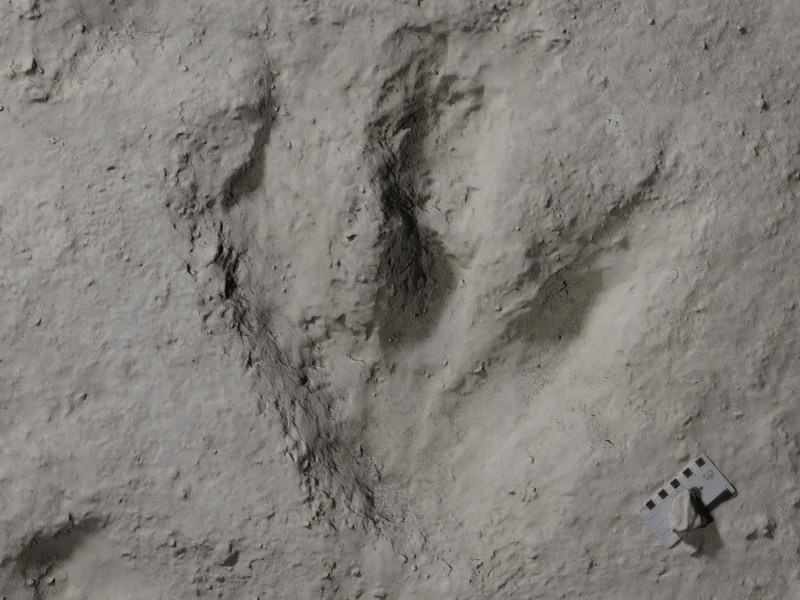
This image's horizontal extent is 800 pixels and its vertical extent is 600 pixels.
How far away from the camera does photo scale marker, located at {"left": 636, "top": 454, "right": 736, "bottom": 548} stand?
1410 mm

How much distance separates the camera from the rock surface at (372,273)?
138cm

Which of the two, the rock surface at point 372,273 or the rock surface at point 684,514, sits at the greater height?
the rock surface at point 372,273

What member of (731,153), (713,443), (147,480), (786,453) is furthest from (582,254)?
(147,480)

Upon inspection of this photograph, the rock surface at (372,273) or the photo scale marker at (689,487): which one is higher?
the rock surface at (372,273)

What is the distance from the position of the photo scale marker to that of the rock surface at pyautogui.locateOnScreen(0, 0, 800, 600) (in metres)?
0.03

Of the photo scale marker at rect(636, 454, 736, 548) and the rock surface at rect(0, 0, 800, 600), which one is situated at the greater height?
the rock surface at rect(0, 0, 800, 600)

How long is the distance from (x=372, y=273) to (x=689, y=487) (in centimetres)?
70

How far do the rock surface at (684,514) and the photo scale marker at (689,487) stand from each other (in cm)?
2

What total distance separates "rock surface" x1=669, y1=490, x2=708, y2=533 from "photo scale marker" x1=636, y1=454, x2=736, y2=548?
2 cm

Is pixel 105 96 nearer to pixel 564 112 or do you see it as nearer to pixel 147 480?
pixel 147 480

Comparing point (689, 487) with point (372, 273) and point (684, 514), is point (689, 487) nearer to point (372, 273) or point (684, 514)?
point (684, 514)

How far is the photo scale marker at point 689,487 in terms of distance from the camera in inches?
55.5

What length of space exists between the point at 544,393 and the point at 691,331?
293mm

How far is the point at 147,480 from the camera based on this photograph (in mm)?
1380
